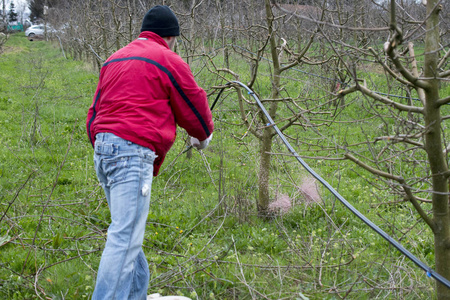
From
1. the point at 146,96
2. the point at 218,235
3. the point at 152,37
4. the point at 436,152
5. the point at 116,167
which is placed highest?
the point at 152,37

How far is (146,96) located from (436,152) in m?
1.46

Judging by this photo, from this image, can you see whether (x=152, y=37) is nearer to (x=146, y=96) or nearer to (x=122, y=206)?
(x=146, y=96)

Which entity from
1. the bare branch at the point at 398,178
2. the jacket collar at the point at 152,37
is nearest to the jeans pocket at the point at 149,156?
the jacket collar at the point at 152,37

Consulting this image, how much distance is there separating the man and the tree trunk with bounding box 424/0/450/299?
3.84 feet

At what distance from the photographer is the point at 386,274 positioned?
10.4ft

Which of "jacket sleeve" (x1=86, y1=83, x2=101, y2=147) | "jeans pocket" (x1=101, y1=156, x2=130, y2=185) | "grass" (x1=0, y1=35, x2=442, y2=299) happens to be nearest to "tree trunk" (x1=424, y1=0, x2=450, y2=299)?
"grass" (x1=0, y1=35, x2=442, y2=299)

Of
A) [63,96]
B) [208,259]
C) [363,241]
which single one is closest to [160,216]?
[208,259]

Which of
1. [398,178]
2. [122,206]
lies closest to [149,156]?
[122,206]

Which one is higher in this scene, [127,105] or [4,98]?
[127,105]

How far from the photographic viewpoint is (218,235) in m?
→ 3.95

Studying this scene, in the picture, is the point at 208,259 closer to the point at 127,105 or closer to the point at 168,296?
the point at 168,296

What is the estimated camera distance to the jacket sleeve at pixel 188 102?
235cm

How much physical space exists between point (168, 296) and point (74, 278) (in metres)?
0.75

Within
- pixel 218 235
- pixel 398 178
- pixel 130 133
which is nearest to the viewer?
pixel 398 178
